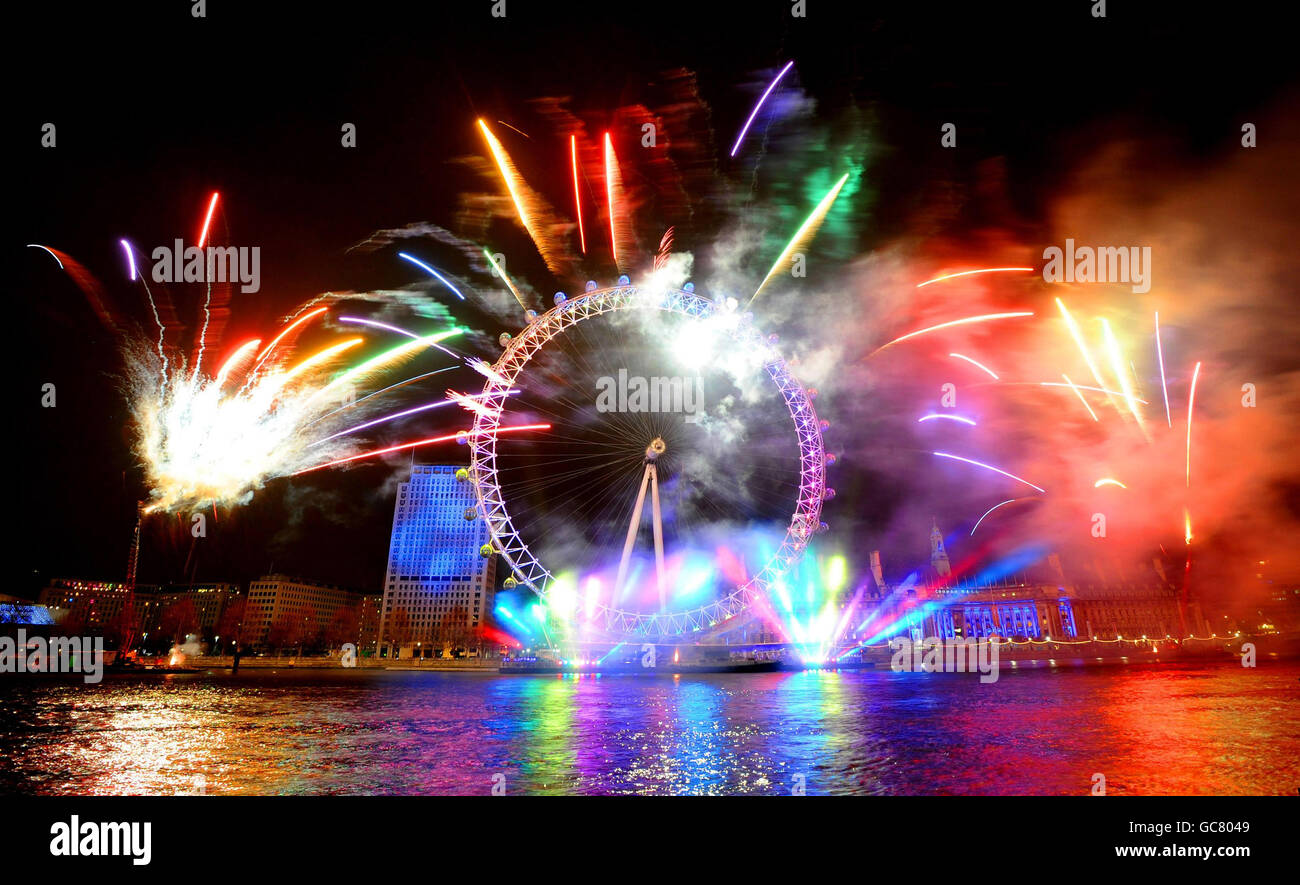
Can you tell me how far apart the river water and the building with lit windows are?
295 ft

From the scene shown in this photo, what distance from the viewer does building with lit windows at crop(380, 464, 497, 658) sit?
116 metres

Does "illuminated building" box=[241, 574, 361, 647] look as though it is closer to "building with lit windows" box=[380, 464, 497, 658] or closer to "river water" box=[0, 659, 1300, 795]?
"building with lit windows" box=[380, 464, 497, 658]

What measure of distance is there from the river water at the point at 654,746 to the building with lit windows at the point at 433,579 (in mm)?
89906

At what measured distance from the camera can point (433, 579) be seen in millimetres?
133125

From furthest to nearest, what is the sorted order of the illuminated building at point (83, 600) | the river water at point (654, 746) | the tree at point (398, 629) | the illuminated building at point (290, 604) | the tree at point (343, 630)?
1. the illuminated building at point (290, 604)
2. the tree at point (398, 629)
3. the tree at point (343, 630)
4. the illuminated building at point (83, 600)
5. the river water at point (654, 746)

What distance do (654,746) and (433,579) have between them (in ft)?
424

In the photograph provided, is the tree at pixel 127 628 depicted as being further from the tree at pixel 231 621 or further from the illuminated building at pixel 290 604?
the illuminated building at pixel 290 604

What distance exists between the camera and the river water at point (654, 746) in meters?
11.2


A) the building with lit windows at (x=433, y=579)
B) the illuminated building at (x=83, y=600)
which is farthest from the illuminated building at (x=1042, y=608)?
the illuminated building at (x=83, y=600)
